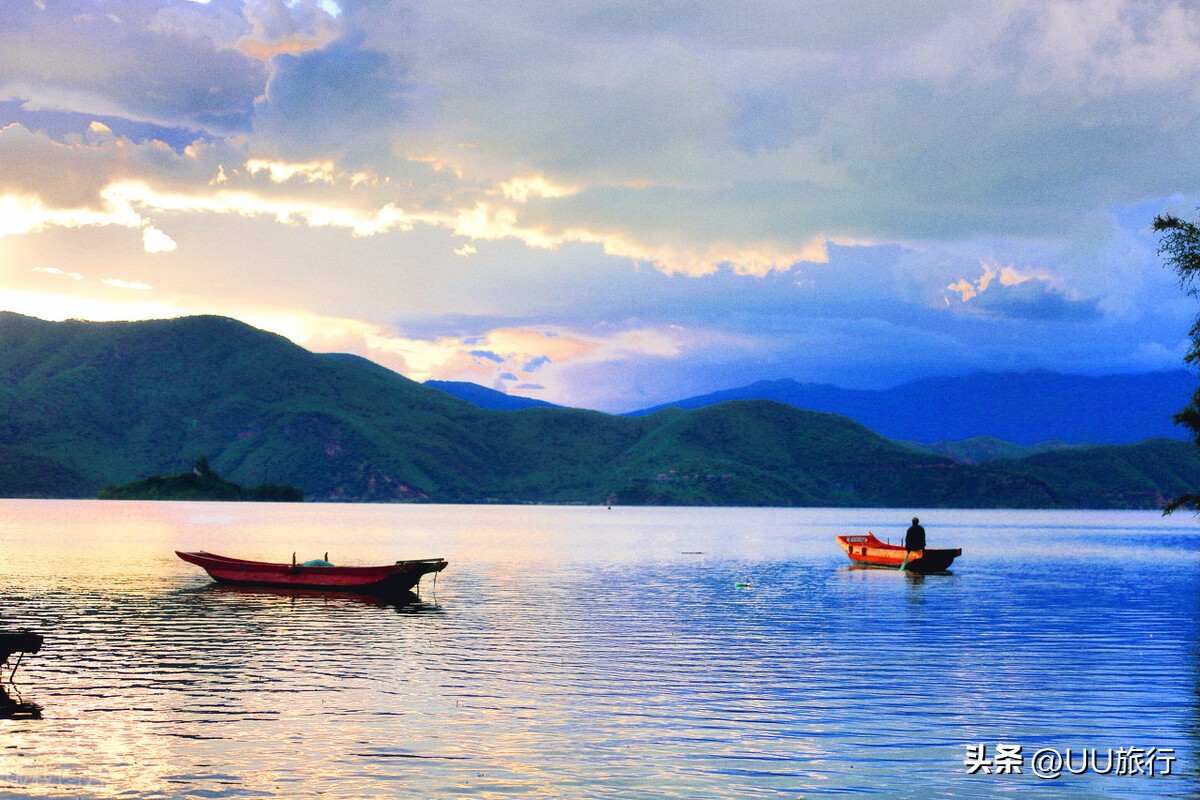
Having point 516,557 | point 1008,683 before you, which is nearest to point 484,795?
point 1008,683

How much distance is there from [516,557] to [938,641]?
68.8m

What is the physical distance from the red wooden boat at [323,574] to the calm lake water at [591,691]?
5.53 ft

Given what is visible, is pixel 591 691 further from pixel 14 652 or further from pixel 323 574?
pixel 323 574

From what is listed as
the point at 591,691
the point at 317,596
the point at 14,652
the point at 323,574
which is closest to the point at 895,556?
the point at 323,574

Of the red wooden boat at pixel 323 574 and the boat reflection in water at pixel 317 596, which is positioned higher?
the red wooden boat at pixel 323 574

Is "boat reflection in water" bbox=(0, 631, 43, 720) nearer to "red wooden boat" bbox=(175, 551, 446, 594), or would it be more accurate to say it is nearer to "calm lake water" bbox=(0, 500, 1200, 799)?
"calm lake water" bbox=(0, 500, 1200, 799)

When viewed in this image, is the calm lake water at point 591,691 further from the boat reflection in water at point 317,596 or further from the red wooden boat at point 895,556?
the red wooden boat at point 895,556

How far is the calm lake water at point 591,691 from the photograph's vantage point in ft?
75.5

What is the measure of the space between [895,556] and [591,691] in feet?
233

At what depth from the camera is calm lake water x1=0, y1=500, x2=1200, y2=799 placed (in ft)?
75.5

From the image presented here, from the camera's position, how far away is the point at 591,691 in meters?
33.3

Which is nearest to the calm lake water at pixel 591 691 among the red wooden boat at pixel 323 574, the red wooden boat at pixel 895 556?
the red wooden boat at pixel 323 574

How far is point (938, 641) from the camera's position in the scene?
47.0 m

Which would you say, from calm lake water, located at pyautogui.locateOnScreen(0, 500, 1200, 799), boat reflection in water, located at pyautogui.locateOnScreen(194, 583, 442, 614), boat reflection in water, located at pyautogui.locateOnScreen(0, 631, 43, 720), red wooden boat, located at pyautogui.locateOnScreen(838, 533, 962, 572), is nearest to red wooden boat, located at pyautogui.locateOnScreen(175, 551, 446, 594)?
boat reflection in water, located at pyautogui.locateOnScreen(194, 583, 442, 614)
